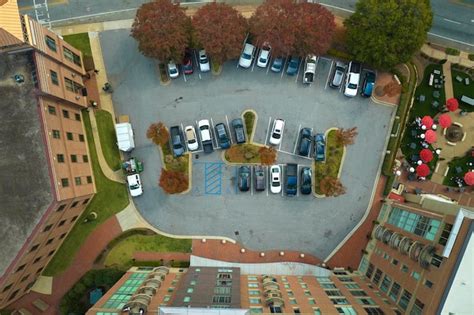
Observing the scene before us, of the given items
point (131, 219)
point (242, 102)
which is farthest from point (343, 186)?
point (131, 219)

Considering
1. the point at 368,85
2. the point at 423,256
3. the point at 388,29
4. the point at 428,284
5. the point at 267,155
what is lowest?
the point at 428,284

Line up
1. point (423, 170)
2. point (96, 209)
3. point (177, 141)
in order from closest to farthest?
point (423, 170), point (177, 141), point (96, 209)

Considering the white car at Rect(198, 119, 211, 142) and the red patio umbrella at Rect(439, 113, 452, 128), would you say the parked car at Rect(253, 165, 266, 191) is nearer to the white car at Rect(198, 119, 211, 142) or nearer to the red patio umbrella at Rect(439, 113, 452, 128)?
the white car at Rect(198, 119, 211, 142)

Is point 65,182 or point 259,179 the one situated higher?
point 65,182

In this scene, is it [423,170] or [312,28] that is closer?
[312,28]

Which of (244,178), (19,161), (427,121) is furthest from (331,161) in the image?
(19,161)

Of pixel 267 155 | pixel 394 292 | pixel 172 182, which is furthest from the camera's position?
pixel 267 155

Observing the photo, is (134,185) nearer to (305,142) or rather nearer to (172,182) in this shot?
(172,182)
